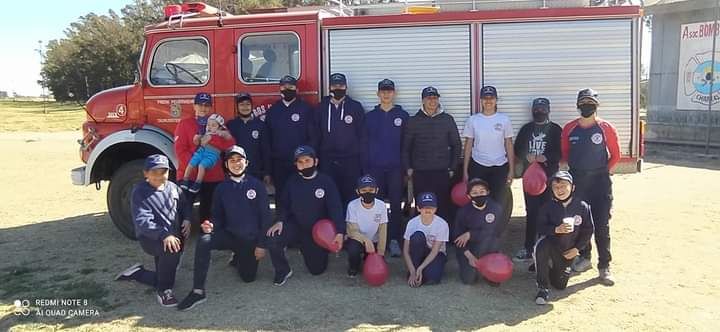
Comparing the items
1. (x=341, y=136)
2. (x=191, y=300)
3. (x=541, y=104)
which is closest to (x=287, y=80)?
(x=341, y=136)

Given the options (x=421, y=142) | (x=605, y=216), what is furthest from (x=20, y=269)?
(x=605, y=216)

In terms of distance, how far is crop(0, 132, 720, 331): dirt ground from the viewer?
4512 millimetres

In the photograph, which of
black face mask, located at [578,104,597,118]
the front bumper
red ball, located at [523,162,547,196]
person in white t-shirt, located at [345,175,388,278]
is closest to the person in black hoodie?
red ball, located at [523,162,547,196]

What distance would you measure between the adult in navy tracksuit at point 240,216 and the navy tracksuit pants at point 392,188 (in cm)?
121

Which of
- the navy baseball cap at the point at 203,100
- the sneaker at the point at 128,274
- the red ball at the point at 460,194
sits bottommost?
the sneaker at the point at 128,274

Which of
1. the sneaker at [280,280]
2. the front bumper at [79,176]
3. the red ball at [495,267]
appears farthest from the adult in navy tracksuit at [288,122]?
the front bumper at [79,176]

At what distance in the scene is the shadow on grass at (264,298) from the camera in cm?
454

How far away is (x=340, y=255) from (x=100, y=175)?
299cm

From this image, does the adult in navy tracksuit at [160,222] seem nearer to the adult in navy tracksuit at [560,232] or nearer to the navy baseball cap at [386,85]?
the navy baseball cap at [386,85]

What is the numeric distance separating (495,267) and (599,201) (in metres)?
1.19

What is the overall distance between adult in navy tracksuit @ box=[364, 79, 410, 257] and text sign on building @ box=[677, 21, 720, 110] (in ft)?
36.4

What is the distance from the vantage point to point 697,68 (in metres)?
14.4

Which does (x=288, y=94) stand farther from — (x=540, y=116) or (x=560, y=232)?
(x=560, y=232)

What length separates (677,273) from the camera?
552cm
